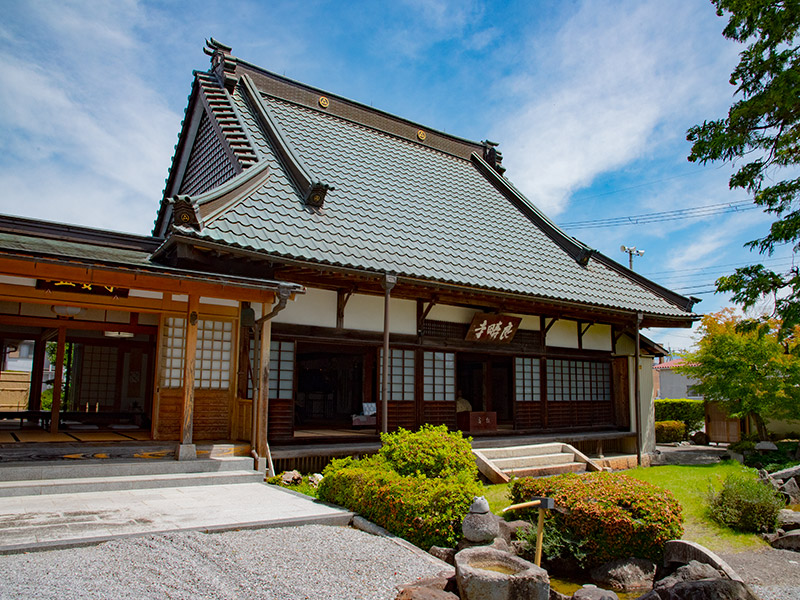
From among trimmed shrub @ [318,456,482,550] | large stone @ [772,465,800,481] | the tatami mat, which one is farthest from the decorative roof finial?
large stone @ [772,465,800,481]

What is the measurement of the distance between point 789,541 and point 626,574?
9.53ft

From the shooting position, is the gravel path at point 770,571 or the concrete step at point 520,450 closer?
the gravel path at point 770,571

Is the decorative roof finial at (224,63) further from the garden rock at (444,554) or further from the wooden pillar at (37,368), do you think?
the garden rock at (444,554)

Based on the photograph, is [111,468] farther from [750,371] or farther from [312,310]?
[750,371]

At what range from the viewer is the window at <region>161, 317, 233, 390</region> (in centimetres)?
966

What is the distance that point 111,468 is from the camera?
7750 millimetres

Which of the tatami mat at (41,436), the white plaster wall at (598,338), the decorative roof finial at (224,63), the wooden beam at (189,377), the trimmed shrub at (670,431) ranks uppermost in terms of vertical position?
the decorative roof finial at (224,63)

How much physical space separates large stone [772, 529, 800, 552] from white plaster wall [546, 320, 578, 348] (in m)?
7.30

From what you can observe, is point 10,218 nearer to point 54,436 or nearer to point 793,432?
point 54,436

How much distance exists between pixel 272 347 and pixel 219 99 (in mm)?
6201

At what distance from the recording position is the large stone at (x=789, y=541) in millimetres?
7184

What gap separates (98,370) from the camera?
1518 cm

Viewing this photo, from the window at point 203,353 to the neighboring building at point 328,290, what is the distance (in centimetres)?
3

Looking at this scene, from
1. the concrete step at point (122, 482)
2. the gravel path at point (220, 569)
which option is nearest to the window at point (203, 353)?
the concrete step at point (122, 482)
